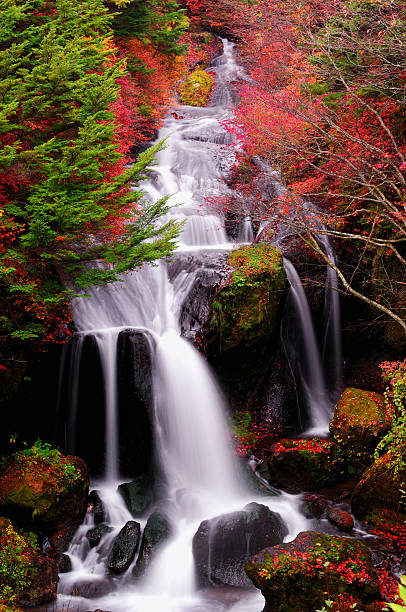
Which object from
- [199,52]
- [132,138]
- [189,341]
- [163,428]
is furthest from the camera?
[199,52]

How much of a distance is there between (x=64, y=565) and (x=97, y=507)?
1.16 meters

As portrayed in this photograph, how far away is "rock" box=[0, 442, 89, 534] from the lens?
268 inches

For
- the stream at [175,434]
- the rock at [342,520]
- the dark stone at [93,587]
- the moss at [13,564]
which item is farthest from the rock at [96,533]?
the rock at [342,520]

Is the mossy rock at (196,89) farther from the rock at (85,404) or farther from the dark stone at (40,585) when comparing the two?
the dark stone at (40,585)

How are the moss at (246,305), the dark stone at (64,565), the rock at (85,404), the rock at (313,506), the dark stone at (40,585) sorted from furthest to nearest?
the moss at (246,305) < the rock at (85,404) < the rock at (313,506) < the dark stone at (64,565) < the dark stone at (40,585)

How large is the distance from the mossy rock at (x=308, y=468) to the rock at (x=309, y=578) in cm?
288

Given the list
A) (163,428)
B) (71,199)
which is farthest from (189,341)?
Result: (71,199)

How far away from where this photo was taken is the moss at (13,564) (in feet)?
18.2

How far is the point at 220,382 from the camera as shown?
33.5 ft

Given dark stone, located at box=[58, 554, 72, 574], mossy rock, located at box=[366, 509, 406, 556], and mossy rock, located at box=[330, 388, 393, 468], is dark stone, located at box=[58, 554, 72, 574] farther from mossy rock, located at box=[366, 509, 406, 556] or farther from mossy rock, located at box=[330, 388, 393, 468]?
mossy rock, located at box=[330, 388, 393, 468]

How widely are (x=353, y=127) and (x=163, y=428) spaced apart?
26.6 feet

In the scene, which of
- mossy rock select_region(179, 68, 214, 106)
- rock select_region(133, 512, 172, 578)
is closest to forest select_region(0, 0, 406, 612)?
rock select_region(133, 512, 172, 578)

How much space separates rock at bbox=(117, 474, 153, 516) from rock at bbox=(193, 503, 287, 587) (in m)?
1.35

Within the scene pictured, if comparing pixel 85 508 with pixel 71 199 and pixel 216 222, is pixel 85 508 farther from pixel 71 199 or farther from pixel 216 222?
pixel 216 222
